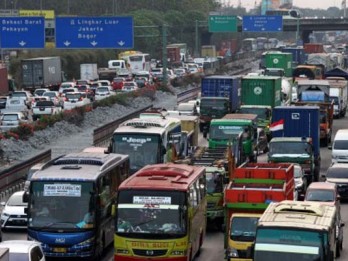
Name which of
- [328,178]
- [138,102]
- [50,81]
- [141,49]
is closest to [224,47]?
[141,49]

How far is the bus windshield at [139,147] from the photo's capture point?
31.5 metres

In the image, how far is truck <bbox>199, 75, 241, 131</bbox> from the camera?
54188 millimetres

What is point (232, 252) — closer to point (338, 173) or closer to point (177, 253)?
point (177, 253)

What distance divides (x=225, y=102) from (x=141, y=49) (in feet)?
271

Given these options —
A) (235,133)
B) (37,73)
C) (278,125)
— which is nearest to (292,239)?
(235,133)

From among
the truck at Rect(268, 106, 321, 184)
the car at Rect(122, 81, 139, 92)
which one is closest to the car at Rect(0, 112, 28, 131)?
the truck at Rect(268, 106, 321, 184)

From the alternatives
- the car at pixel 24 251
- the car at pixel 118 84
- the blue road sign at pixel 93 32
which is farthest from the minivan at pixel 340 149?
the car at pixel 118 84

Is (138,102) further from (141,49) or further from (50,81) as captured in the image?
(141,49)

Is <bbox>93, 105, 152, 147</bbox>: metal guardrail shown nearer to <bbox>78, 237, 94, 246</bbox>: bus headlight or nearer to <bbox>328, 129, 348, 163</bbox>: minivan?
<bbox>328, 129, 348, 163</bbox>: minivan

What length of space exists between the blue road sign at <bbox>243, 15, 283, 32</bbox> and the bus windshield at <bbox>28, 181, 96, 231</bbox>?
248ft

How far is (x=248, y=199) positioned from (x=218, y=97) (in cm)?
3152

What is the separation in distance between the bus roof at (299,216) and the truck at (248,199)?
110 centimetres

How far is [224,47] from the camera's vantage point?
183125 mm

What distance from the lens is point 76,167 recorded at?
25156 mm
